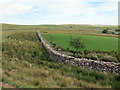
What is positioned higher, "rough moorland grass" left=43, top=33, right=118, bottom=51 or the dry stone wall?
"rough moorland grass" left=43, top=33, right=118, bottom=51

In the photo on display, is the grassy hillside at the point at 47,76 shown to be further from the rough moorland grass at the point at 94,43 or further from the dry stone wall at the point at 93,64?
the rough moorland grass at the point at 94,43

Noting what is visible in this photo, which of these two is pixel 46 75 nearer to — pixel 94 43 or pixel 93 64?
pixel 93 64

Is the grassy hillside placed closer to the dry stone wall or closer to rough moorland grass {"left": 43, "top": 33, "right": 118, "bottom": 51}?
the dry stone wall

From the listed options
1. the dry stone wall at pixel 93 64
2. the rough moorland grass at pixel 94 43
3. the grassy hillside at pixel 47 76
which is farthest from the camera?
the rough moorland grass at pixel 94 43

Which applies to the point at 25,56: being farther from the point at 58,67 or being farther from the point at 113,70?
the point at 113,70

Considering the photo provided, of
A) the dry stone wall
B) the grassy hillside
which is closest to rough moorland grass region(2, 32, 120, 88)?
the grassy hillside

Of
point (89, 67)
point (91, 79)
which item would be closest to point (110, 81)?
point (91, 79)

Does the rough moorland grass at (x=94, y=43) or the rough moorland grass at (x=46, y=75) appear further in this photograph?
the rough moorland grass at (x=94, y=43)

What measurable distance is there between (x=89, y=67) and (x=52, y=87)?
10079 millimetres

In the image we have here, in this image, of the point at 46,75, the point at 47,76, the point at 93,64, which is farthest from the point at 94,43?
the point at 47,76

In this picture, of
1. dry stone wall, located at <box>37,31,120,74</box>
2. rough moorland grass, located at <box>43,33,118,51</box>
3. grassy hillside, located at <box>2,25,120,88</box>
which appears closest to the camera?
grassy hillside, located at <box>2,25,120,88</box>

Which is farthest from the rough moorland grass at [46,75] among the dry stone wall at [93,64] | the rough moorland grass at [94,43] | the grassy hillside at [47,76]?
the rough moorland grass at [94,43]

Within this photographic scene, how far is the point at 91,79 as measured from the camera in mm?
16969

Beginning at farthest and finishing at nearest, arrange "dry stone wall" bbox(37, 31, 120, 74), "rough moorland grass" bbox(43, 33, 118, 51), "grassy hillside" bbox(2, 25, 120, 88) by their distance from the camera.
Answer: "rough moorland grass" bbox(43, 33, 118, 51)
"dry stone wall" bbox(37, 31, 120, 74)
"grassy hillside" bbox(2, 25, 120, 88)
